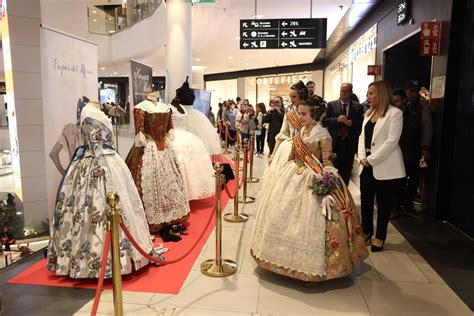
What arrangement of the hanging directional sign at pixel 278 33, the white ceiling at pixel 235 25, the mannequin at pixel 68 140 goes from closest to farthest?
the mannequin at pixel 68 140 → the hanging directional sign at pixel 278 33 → the white ceiling at pixel 235 25

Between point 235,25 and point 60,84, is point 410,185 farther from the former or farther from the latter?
point 235,25

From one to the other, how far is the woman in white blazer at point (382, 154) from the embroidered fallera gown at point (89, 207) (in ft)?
7.50

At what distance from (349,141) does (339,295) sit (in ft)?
7.28

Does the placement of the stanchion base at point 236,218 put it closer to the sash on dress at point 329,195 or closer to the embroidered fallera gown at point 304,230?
the embroidered fallera gown at point 304,230

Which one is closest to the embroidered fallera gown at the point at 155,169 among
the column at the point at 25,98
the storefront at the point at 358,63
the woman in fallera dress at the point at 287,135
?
the column at the point at 25,98

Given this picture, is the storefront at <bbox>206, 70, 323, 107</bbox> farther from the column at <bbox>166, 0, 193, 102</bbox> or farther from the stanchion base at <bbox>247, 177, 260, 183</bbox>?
the column at <bbox>166, 0, 193, 102</bbox>

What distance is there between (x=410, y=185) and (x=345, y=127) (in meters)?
1.10

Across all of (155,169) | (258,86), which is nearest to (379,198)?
(155,169)

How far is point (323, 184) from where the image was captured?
2.87 metres

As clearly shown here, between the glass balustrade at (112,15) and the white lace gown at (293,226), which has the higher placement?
the glass balustrade at (112,15)

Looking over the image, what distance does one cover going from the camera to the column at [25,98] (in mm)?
3572

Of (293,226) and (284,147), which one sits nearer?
(293,226)

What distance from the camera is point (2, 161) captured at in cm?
720

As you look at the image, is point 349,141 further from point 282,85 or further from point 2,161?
point 282,85
